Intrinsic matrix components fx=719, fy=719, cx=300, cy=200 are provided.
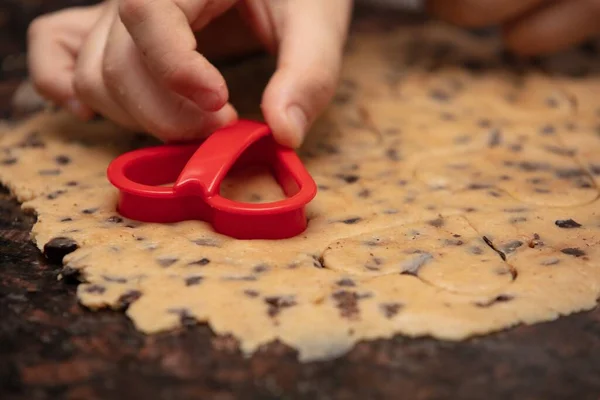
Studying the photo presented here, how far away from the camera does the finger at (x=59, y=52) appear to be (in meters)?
1.23

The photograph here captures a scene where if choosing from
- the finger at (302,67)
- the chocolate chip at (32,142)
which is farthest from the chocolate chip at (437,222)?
the chocolate chip at (32,142)

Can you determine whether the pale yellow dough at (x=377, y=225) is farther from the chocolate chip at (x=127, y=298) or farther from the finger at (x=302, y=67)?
the finger at (x=302, y=67)

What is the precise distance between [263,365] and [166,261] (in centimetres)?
21

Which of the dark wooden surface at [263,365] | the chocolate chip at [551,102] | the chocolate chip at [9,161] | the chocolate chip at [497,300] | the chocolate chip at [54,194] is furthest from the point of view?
the chocolate chip at [551,102]

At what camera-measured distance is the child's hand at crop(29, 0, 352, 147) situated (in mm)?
980

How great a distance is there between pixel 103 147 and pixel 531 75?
0.92m

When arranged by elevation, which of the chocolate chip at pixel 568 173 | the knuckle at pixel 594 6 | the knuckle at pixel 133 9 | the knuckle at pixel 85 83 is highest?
the knuckle at pixel 133 9

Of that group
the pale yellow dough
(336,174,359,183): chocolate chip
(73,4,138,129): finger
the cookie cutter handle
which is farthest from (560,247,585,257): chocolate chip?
(73,4,138,129): finger

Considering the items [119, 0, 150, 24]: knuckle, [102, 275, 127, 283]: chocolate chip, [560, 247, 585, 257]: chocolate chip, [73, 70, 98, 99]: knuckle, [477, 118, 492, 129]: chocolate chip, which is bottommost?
[102, 275, 127, 283]: chocolate chip

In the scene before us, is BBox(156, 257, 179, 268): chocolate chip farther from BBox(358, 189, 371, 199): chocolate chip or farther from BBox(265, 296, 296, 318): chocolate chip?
BBox(358, 189, 371, 199): chocolate chip

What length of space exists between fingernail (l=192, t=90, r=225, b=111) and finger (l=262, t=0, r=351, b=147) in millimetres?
73

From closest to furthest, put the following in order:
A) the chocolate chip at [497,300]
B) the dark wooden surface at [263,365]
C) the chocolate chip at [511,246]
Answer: the dark wooden surface at [263,365] < the chocolate chip at [497,300] < the chocolate chip at [511,246]

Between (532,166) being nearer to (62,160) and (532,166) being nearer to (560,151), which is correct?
(560,151)

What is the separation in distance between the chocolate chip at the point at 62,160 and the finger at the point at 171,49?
27 cm
